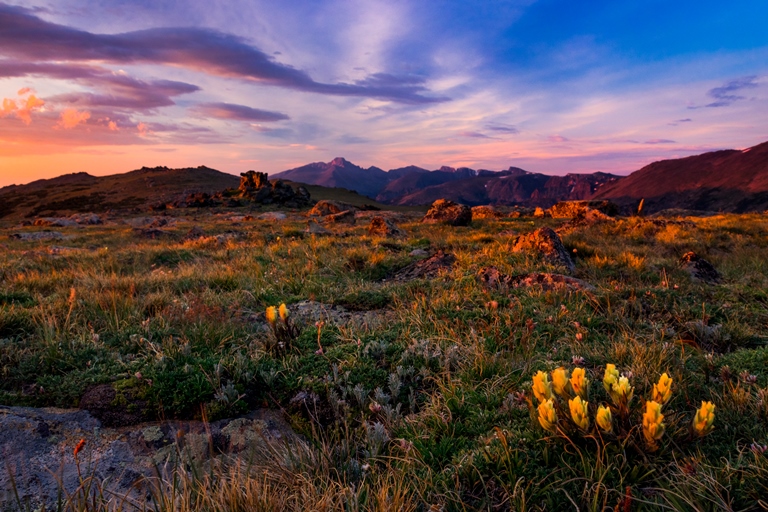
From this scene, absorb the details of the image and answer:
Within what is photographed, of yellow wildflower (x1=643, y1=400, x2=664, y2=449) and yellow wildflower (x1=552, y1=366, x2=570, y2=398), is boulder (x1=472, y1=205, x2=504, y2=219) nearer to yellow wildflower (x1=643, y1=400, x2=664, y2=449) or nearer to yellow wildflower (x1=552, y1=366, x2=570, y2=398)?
yellow wildflower (x1=552, y1=366, x2=570, y2=398)

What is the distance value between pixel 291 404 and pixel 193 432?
2.36 ft

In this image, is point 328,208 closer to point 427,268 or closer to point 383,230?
point 383,230

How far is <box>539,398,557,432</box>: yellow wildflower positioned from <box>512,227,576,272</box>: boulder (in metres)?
5.57

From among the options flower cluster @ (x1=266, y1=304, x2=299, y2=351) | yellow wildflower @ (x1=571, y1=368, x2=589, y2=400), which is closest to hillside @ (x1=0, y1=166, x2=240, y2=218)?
flower cluster @ (x1=266, y1=304, x2=299, y2=351)

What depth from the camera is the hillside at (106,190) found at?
92625 millimetres

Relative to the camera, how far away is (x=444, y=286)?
618 centimetres

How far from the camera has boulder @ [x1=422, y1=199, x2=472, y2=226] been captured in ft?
70.7

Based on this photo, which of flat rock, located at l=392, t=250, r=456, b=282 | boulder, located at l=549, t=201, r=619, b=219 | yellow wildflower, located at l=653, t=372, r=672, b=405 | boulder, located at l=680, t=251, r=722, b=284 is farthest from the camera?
boulder, located at l=549, t=201, r=619, b=219

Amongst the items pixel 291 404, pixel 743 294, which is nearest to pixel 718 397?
pixel 291 404

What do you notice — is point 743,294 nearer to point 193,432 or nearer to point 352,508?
point 352,508

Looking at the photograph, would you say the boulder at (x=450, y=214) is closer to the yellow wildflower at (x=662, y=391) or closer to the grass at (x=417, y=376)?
the grass at (x=417, y=376)

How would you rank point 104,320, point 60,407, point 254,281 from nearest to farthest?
point 60,407 → point 104,320 → point 254,281

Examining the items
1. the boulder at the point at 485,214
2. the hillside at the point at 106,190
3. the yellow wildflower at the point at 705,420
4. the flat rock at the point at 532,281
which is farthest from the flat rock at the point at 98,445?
the hillside at the point at 106,190

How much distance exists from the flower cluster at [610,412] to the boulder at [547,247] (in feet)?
17.5
